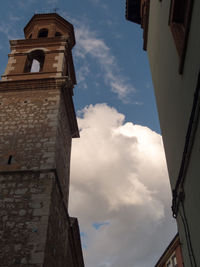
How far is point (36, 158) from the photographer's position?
30.9 ft

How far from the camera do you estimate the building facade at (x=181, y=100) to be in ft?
13.3

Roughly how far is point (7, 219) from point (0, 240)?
0.60 meters

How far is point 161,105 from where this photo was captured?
720cm

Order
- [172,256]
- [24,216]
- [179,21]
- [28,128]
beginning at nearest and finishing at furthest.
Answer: [179,21] → [24,216] → [28,128] → [172,256]

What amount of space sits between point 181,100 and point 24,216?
524cm

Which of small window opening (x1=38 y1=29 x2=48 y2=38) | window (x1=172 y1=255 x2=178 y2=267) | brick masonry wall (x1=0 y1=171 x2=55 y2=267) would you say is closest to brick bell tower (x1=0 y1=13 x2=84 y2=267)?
brick masonry wall (x1=0 y1=171 x2=55 y2=267)

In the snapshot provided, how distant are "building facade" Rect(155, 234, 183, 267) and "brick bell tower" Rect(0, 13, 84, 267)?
8.25 metres

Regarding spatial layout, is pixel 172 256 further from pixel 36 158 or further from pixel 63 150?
pixel 36 158

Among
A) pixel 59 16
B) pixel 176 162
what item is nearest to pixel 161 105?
pixel 176 162

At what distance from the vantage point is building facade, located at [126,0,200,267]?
160 inches

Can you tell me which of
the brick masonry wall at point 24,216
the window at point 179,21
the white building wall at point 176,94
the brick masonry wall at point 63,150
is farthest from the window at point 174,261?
the window at point 179,21

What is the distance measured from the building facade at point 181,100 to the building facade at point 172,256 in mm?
13578

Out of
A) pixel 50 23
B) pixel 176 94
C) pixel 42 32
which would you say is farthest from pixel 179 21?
pixel 42 32

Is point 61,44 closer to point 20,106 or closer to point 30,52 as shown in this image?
point 30,52
